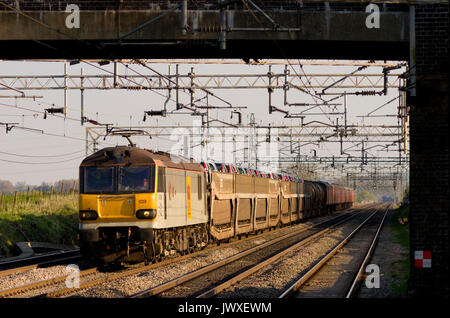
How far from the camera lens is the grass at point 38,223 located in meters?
26.9

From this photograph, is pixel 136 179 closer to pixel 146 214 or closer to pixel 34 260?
pixel 146 214

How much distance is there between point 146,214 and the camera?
17922mm

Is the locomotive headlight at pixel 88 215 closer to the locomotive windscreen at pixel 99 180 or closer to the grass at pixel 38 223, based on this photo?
the locomotive windscreen at pixel 99 180

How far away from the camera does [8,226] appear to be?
2748 centimetres

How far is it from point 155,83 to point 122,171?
1352 centimetres

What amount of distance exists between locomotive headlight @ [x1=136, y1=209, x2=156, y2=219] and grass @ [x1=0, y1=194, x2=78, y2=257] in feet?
30.0

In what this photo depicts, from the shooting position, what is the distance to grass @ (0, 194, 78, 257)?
26891mm

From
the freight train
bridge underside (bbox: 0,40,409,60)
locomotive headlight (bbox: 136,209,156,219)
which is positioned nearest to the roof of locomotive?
the freight train

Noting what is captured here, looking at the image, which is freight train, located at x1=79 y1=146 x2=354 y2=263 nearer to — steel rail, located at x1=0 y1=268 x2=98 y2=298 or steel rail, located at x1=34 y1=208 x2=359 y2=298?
steel rail, located at x1=34 y1=208 x2=359 y2=298

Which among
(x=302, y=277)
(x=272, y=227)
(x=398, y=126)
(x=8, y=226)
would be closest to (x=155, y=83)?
Answer: (x=8, y=226)

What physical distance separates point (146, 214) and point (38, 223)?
45.0ft

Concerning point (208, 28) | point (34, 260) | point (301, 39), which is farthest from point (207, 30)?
point (34, 260)

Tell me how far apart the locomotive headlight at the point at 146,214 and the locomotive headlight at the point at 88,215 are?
121 centimetres
